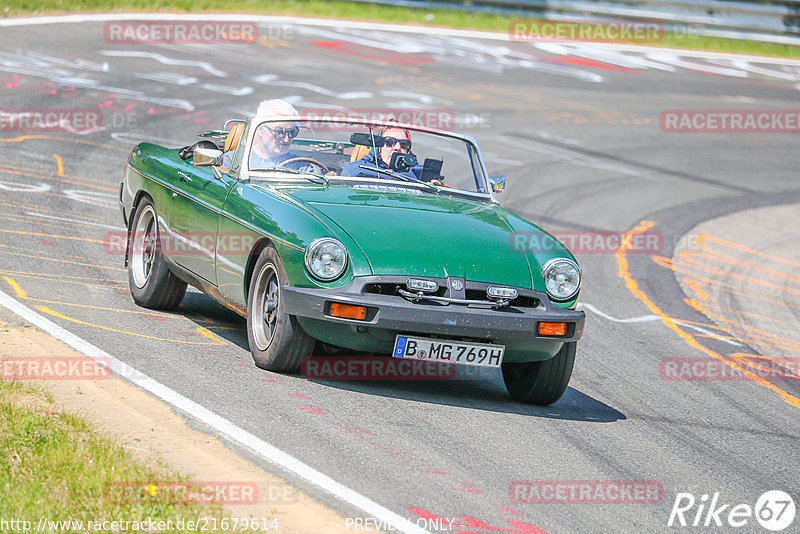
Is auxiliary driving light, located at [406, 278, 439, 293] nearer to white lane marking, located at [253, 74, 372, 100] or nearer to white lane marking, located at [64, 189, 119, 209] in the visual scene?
white lane marking, located at [64, 189, 119, 209]

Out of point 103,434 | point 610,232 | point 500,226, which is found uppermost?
point 500,226

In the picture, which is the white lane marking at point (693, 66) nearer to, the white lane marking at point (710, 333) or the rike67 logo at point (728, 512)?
the white lane marking at point (710, 333)

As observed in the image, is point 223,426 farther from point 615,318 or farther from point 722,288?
point 722,288

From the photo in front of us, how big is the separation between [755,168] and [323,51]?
29.0 ft

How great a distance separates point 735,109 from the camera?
2289 cm

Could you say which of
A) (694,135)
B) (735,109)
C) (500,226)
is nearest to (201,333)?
(500,226)

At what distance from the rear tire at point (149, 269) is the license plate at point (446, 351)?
8.17 feet

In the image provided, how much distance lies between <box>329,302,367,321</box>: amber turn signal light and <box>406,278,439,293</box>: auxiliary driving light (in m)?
0.30

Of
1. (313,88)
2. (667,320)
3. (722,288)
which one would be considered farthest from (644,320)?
(313,88)

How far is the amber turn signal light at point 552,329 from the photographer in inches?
263

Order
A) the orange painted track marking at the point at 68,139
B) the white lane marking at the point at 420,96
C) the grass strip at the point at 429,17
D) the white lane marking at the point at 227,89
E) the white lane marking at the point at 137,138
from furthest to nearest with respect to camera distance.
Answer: the grass strip at the point at 429,17 < the white lane marking at the point at 420,96 < the white lane marking at the point at 227,89 < the white lane marking at the point at 137,138 < the orange painted track marking at the point at 68,139

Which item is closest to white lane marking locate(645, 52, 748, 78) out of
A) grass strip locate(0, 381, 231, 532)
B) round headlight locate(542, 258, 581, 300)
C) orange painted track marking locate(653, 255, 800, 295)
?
orange painted track marking locate(653, 255, 800, 295)

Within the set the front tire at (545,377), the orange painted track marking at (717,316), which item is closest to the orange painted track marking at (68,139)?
the orange painted track marking at (717,316)

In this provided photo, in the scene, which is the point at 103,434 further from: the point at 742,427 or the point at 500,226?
the point at 742,427
